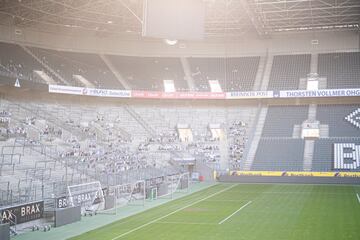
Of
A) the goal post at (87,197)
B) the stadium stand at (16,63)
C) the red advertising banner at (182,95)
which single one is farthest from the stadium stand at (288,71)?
the goal post at (87,197)

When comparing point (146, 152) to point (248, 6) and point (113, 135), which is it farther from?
point (248, 6)

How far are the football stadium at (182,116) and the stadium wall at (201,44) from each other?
A: 0.41 ft

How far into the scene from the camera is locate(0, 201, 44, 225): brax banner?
20797 millimetres

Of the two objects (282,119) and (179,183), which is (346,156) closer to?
(282,119)

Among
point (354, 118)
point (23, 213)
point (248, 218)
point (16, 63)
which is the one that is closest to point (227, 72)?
point (354, 118)

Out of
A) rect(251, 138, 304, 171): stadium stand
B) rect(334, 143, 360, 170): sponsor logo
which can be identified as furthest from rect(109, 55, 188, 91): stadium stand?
rect(334, 143, 360, 170): sponsor logo

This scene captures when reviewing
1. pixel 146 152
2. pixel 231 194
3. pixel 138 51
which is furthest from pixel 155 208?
pixel 138 51

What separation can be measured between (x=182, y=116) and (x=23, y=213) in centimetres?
3363

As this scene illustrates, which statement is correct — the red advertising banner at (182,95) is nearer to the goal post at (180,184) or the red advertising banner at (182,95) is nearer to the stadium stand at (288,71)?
the stadium stand at (288,71)

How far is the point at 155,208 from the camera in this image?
28906 mm

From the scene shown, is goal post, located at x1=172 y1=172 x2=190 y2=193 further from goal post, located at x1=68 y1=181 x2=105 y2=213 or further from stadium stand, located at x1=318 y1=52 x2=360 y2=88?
stadium stand, located at x1=318 y1=52 x2=360 y2=88

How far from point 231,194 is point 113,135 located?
58.2 feet

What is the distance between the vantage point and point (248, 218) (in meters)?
24.8

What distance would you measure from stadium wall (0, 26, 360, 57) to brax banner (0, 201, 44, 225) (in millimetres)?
31420
